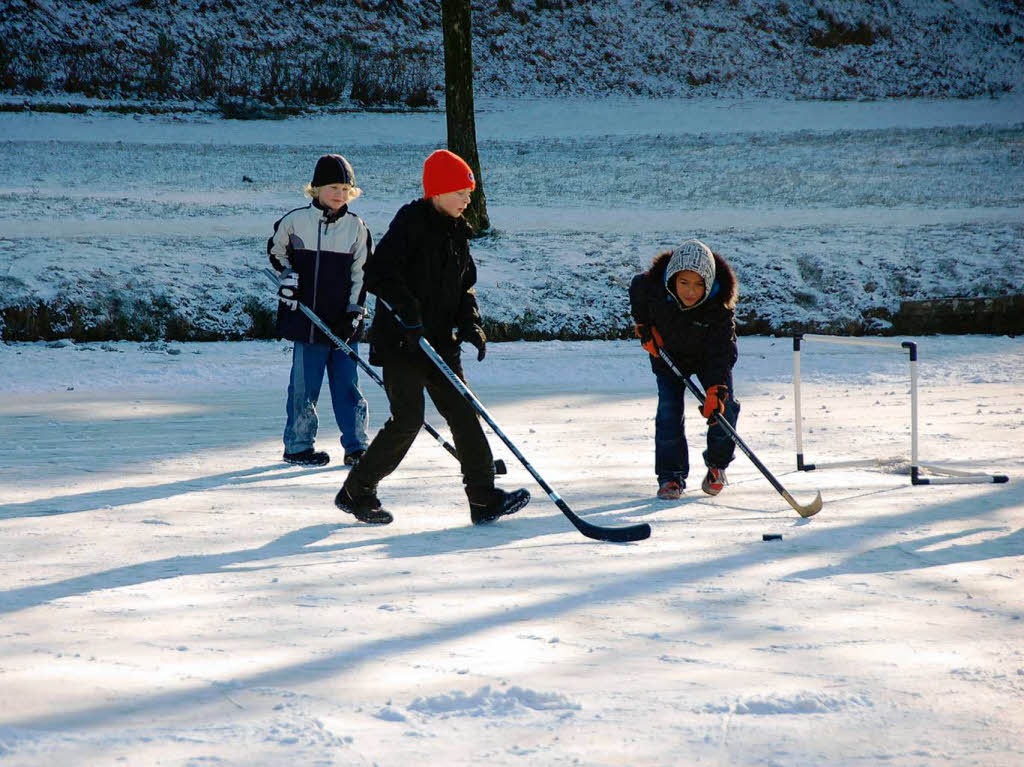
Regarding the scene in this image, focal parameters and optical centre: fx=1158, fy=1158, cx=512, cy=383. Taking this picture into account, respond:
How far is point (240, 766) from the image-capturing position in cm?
276

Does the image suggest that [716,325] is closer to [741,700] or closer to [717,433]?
[717,433]

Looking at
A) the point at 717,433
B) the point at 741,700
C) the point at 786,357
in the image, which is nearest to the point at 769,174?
the point at 786,357

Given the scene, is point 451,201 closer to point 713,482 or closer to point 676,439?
point 676,439

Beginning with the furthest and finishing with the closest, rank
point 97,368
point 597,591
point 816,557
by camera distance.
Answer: point 97,368
point 816,557
point 597,591

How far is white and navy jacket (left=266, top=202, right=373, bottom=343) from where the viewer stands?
20.2ft

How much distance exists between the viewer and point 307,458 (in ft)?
20.5

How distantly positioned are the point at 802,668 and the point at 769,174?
1633 centimetres

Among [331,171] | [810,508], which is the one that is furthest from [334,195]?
[810,508]

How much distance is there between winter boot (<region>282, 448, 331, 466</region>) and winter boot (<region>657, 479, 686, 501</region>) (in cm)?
186

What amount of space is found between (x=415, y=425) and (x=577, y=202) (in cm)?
1197

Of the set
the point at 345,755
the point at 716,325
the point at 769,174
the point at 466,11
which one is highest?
the point at 466,11

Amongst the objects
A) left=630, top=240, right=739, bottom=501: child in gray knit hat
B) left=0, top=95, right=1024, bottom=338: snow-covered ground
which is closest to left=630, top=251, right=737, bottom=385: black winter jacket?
left=630, top=240, right=739, bottom=501: child in gray knit hat

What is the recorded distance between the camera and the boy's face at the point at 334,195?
598cm

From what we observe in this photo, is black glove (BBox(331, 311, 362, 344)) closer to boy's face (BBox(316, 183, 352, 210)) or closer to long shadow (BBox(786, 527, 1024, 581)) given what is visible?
boy's face (BBox(316, 183, 352, 210))
